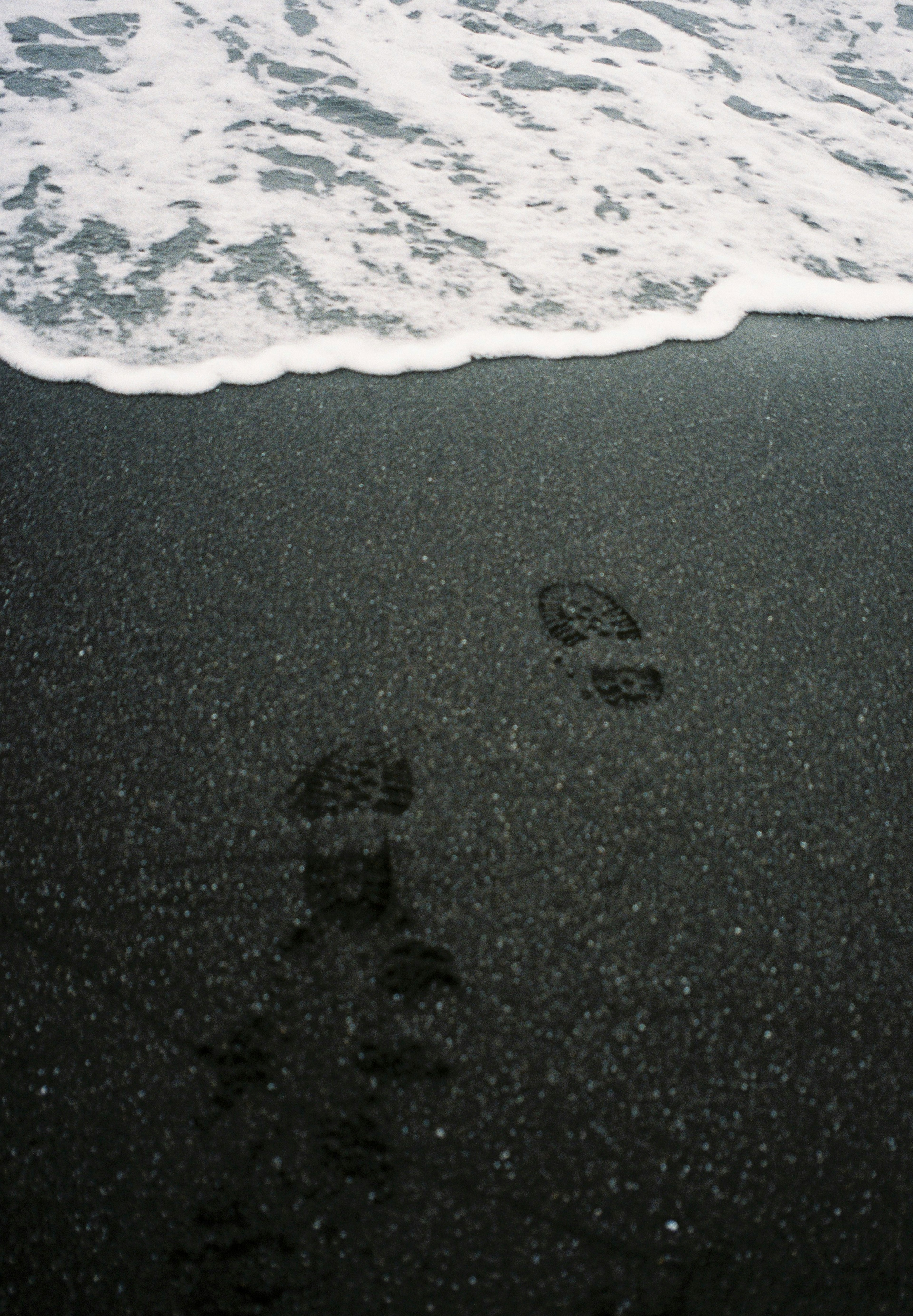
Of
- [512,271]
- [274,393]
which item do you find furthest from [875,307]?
[274,393]

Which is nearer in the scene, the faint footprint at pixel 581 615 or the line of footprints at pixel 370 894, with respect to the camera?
the line of footprints at pixel 370 894

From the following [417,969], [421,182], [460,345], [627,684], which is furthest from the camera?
[421,182]

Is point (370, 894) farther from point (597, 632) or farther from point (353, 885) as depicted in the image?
point (597, 632)

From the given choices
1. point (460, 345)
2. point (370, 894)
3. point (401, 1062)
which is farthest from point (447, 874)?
point (460, 345)

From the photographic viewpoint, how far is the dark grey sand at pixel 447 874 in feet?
2.70

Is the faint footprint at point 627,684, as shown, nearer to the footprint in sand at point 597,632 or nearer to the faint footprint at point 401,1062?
the footprint in sand at point 597,632

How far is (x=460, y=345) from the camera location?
1943 millimetres

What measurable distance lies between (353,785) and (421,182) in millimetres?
2400

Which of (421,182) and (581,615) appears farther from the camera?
(421,182)

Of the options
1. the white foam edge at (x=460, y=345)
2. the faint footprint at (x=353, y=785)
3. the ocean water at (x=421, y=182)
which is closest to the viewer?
the faint footprint at (x=353, y=785)

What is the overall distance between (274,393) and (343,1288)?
1.60 meters

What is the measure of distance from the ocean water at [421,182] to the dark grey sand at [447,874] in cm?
48

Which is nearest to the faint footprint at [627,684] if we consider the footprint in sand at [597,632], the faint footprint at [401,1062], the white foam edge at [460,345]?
the footprint in sand at [597,632]

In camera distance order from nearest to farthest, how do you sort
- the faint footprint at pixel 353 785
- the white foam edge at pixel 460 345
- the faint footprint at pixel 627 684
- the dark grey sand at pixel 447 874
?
the dark grey sand at pixel 447 874 → the faint footprint at pixel 353 785 → the faint footprint at pixel 627 684 → the white foam edge at pixel 460 345
